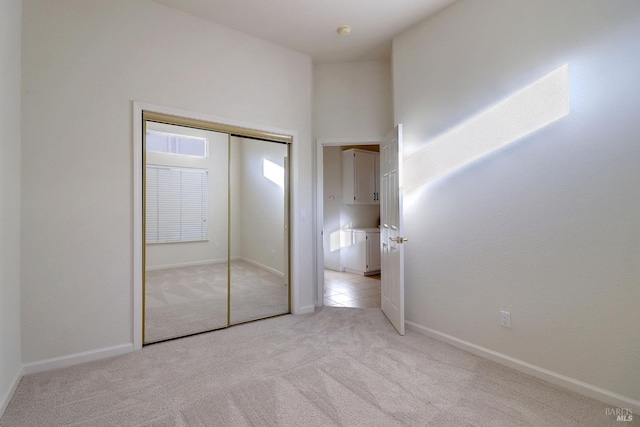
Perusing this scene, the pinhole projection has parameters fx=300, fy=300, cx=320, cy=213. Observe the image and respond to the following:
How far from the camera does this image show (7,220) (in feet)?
6.28

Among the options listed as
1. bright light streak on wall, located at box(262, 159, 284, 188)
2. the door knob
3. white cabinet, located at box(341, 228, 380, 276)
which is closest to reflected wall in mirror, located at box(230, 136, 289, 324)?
bright light streak on wall, located at box(262, 159, 284, 188)

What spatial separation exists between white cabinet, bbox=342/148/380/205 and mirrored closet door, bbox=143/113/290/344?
8.51ft

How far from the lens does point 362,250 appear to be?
5.71 metres

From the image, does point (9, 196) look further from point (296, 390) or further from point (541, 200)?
point (541, 200)

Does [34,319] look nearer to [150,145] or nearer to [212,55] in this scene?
[150,145]

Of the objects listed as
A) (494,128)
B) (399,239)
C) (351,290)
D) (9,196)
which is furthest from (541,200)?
(9,196)

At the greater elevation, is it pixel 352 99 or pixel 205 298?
pixel 352 99

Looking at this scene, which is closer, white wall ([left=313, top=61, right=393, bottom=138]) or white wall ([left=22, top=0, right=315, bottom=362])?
white wall ([left=22, top=0, right=315, bottom=362])

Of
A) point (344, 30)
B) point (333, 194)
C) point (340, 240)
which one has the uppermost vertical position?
point (344, 30)

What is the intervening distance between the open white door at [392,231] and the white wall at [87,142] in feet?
6.42

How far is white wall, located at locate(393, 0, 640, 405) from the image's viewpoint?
1835 millimetres

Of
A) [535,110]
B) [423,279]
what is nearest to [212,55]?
[535,110]

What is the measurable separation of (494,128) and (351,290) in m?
3.07

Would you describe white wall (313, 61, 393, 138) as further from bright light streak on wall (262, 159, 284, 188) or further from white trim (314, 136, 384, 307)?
bright light streak on wall (262, 159, 284, 188)
